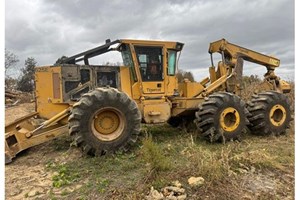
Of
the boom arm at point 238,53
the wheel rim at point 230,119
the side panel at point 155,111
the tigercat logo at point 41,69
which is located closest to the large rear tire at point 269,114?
the wheel rim at point 230,119

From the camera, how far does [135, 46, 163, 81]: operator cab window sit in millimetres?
7932

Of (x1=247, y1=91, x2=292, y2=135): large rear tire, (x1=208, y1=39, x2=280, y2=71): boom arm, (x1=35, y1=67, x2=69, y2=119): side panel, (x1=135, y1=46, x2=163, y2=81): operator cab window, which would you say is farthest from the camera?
(x1=208, y1=39, x2=280, y2=71): boom arm

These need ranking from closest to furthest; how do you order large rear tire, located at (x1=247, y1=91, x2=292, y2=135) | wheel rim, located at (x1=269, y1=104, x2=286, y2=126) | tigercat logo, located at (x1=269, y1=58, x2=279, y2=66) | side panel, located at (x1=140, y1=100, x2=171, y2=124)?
side panel, located at (x1=140, y1=100, x2=171, y2=124) < large rear tire, located at (x1=247, y1=91, x2=292, y2=135) < wheel rim, located at (x1=269, y1=104, x2=286, y2=126) < tigercat logo, located at (x1=269, y1=58, x2=279, y2=66)

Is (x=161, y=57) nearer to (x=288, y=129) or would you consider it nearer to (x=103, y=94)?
(x=103, y=94)

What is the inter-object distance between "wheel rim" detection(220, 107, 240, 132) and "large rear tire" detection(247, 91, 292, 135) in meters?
0.92

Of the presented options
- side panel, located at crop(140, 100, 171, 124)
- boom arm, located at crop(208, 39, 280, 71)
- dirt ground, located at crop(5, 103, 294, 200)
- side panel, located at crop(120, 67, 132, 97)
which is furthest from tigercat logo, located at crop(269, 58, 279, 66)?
dirt ground, located at crop(5, 103, 294, 200)

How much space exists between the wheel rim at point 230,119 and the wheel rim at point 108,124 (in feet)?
8.06

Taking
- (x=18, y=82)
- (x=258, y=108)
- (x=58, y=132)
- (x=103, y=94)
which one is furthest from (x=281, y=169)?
(x=18, y=82)

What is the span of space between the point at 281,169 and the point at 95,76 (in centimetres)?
443

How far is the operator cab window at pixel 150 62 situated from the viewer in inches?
312

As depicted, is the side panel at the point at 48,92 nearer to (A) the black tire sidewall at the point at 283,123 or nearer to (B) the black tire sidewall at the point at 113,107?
(B) the black tire sidewall at the point at 113,107

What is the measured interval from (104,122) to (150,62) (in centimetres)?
213

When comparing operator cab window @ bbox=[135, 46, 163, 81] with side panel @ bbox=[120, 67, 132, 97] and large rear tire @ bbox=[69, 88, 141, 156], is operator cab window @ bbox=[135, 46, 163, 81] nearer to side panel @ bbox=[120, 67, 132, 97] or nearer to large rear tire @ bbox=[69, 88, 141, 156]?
side panel @ bbox=[120, 67, 132, 97]

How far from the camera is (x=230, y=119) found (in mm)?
7945
